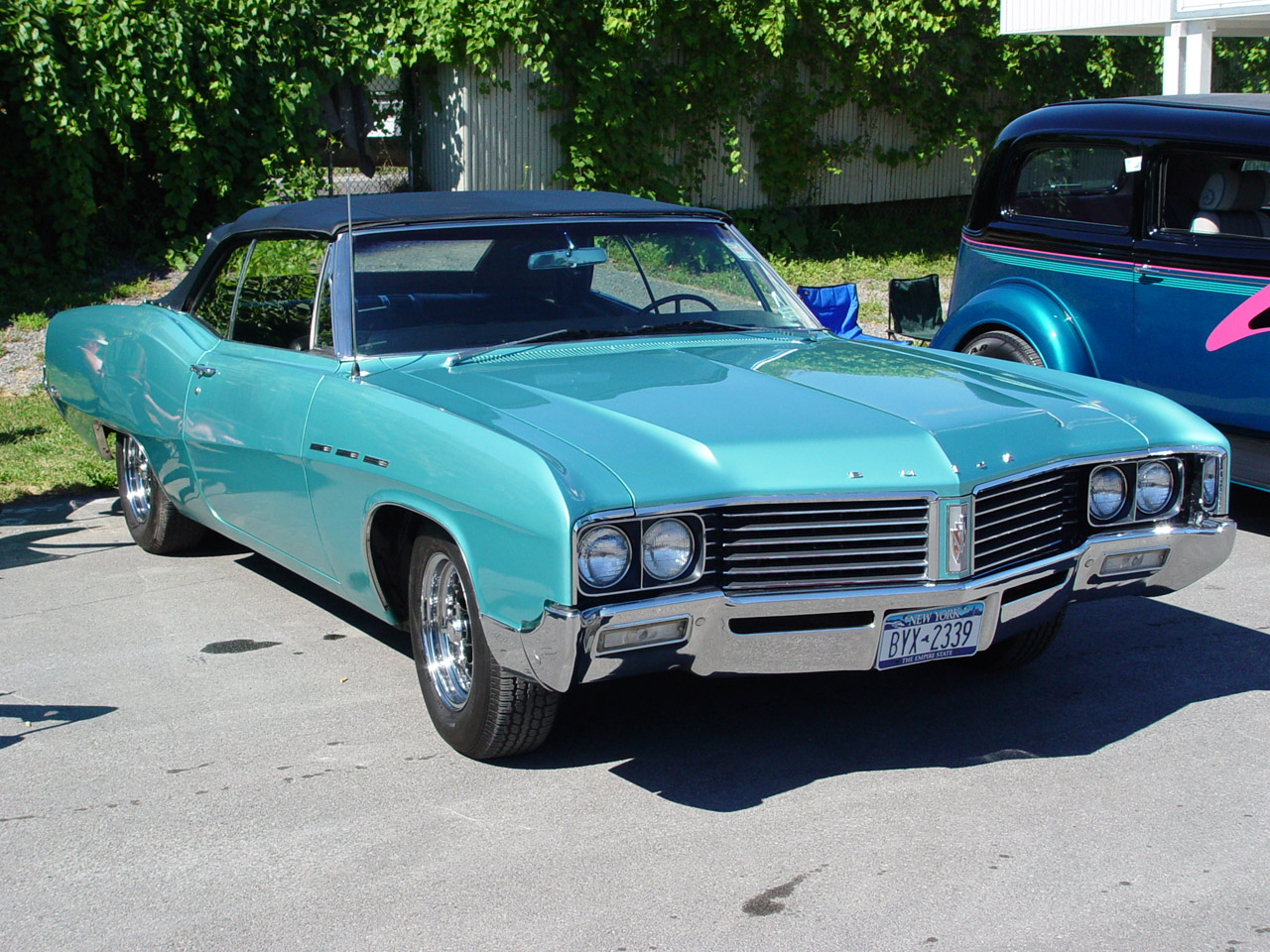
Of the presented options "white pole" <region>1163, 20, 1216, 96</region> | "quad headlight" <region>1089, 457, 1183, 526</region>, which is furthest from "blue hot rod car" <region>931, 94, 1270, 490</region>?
"white pole" <region>1163, 20, 1216, 96</region>

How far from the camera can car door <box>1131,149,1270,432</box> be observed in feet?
20.4

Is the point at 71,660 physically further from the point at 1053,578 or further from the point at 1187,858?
the point at 1187,858

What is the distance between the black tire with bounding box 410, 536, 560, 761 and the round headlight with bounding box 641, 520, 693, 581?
53 centimetres

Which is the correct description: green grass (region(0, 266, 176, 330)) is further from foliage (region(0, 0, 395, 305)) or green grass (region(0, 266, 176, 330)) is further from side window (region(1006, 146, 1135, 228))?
side window (region(1006, 146, 1135, 228))

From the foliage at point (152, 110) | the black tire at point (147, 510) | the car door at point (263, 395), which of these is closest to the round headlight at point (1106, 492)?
the car door at point (263, 395)

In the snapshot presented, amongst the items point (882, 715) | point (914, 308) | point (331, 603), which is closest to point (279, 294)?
point (331, 603)

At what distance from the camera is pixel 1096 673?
4.75 meters

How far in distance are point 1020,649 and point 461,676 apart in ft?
6.44

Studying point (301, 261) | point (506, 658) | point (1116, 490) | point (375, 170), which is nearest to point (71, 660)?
point (301, 261)

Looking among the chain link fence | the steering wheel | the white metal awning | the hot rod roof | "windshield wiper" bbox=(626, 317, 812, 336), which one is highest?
the white metal awning

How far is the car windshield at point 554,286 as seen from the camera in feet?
15.3

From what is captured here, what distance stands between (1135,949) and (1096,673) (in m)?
1.87

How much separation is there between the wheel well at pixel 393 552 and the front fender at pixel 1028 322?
4.02 m

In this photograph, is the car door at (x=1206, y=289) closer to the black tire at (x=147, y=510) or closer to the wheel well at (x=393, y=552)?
the wheel well at (x=393, y=552)
